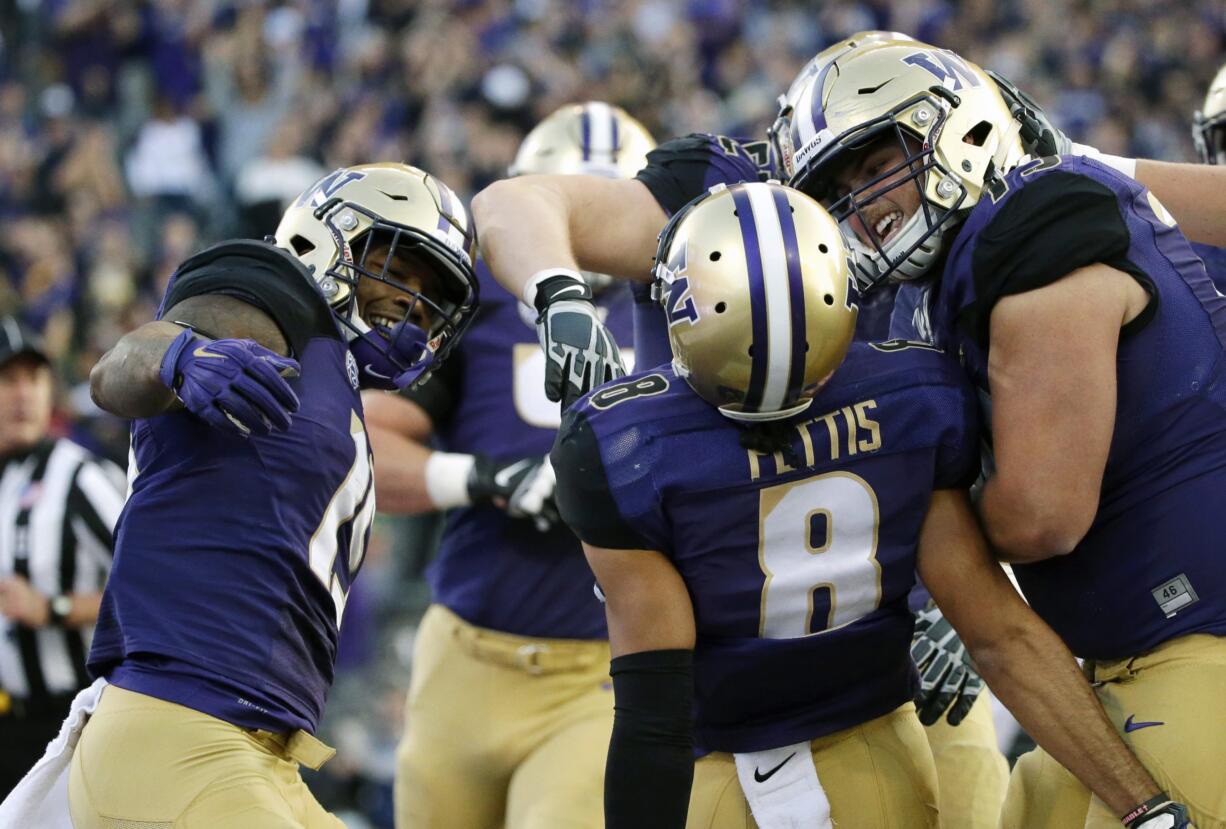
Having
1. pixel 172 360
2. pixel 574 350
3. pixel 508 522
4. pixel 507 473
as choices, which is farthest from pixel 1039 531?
pixel 508 522

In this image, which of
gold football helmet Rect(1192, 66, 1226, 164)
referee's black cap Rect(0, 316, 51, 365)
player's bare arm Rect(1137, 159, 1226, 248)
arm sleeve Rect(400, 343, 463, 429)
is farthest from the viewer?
referee's black cap Rect(0, 316, 51, 365)

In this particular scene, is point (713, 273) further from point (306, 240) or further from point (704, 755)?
point (306, 240)

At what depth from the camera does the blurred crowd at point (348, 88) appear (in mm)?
9438

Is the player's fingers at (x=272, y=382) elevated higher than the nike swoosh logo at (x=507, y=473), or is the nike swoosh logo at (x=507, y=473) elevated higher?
the player's fingers at (x=272, y=382)

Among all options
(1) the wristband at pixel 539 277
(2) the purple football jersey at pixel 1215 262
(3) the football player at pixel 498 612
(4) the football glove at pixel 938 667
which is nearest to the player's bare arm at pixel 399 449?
(3) the football player at pixel 498 612

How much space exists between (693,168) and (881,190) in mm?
619

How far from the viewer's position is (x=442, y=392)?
14.0 ft

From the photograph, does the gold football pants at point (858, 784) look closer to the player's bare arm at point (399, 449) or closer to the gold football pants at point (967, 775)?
the gold football pants at point (967, 775)

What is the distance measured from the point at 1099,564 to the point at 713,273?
2.84ft

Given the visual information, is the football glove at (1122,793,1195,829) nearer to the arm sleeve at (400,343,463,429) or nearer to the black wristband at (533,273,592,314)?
the black wristband at (533,273,592,314)

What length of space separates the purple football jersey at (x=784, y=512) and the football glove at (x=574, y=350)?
170 millimetres

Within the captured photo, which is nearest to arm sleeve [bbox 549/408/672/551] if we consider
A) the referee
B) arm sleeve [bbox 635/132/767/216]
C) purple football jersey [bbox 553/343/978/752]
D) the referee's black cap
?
purple football jersey [bbox 553/343/978/752]

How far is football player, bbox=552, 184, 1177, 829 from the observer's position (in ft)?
7.91

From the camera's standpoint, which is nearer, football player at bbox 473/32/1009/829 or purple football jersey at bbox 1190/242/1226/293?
football player at bbox 473/32/1009/829
